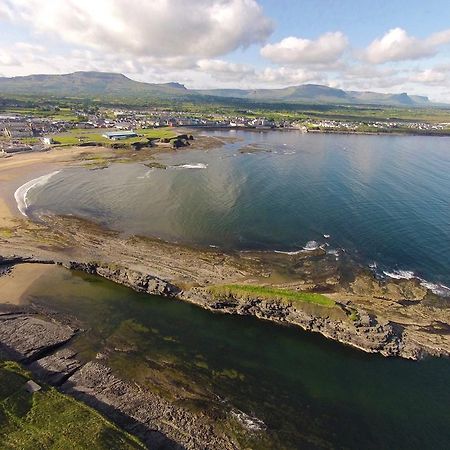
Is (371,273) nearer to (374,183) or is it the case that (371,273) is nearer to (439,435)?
(439,435)

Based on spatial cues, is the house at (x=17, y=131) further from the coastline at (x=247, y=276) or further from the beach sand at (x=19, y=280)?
the beach sand at (x=19, y=280)

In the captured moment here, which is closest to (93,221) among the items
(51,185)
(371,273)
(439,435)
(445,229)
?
(51,185)

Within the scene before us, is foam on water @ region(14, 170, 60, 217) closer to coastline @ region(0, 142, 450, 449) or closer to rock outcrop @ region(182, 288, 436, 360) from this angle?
coastline @ region(0, 142, 450, 449)

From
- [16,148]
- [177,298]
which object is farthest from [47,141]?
[177,298]

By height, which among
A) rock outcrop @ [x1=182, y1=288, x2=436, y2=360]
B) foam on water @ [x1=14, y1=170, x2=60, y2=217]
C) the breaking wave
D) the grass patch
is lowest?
foam on water @ [x1=14, y1=170, x2=60, y2=217]

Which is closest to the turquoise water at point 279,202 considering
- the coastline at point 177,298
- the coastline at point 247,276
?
the coastline at point 247,276

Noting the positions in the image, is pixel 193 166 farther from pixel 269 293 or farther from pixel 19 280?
pixel 269 293

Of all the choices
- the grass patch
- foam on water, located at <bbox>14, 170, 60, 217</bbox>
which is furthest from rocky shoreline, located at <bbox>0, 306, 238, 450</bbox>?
foam on water, located at <bbox>14, 170, 60, 217</bbox>
